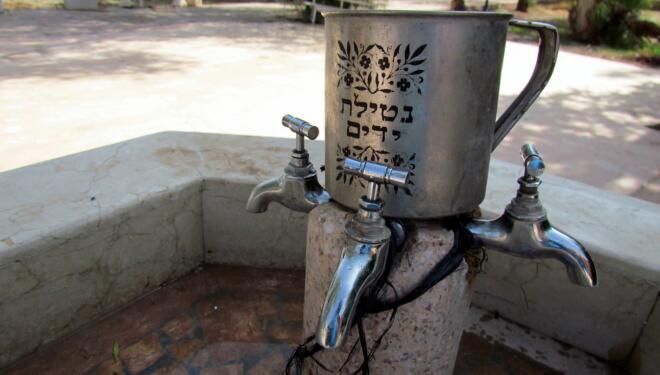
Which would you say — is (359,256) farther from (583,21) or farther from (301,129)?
(583,21)

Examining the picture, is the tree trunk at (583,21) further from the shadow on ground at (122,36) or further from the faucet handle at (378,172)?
the faucet handle at (378,172)

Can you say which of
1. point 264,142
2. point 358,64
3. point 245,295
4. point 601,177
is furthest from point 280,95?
point 358,64

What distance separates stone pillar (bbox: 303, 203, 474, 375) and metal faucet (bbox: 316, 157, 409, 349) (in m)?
0.11

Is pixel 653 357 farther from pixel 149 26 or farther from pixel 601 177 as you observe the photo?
pixel 149 26

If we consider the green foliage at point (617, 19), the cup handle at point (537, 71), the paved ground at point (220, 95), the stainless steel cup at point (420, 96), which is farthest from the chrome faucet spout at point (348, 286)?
the green foliage at point (617, 19)

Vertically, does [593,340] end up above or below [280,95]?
below

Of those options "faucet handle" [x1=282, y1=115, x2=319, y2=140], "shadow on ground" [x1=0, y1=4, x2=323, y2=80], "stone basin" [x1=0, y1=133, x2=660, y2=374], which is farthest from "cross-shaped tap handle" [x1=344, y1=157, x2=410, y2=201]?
"shadow on ground" [x1=0, y1=4, x2=323, y2=80]

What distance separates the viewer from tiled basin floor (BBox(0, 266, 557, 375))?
137 centimetres

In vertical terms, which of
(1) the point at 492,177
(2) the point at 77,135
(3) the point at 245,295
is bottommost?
(3) the point at 245,295

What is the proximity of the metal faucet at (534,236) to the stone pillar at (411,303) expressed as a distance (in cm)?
11

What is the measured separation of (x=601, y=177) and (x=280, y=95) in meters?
2.74

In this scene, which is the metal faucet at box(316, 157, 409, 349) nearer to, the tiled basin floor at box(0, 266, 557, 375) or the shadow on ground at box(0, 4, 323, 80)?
the tiled basin floor at box(0, 266, 557, 375)

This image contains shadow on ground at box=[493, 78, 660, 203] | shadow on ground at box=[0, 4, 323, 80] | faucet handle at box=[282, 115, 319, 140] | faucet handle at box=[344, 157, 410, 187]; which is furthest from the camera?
shadow on ground at box=[0, 4, 323, 80]

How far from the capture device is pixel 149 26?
9.32 m
